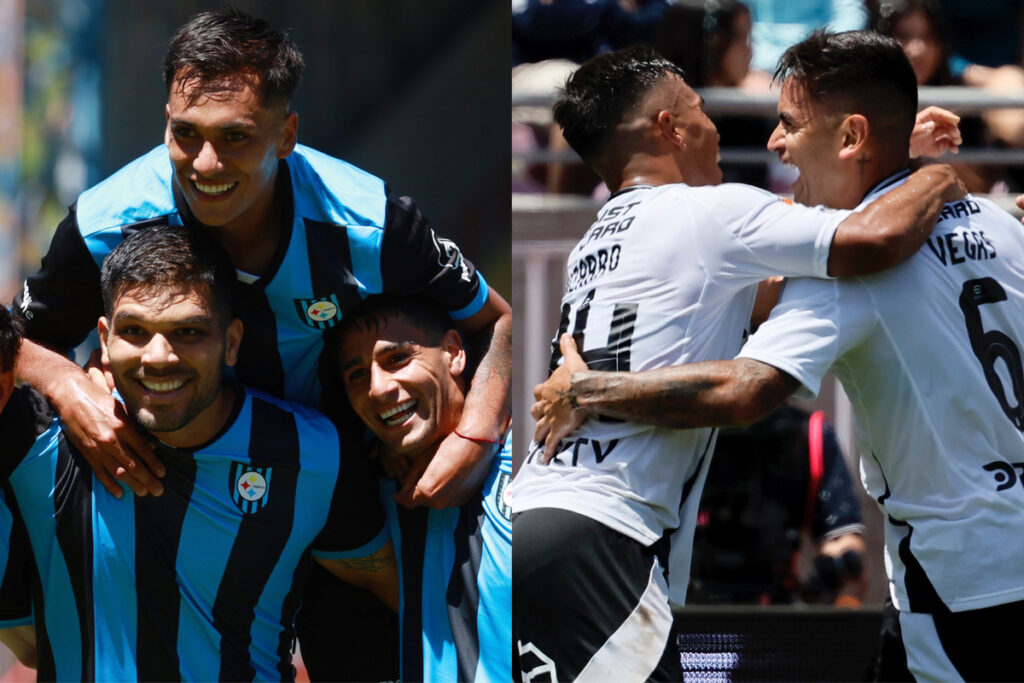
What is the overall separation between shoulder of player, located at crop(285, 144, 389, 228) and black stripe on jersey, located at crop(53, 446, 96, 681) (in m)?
0.84

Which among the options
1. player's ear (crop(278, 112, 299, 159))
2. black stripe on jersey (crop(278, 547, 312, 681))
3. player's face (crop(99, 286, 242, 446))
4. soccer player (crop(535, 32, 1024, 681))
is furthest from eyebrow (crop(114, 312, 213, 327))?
soccer player (crop(535, 32, 1024, 681))

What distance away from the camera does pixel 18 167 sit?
3086 millimetres

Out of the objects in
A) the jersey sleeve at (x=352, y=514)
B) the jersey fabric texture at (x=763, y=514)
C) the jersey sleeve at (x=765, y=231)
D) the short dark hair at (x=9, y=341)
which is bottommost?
the jersey fabric texture at (x=763, y=514)

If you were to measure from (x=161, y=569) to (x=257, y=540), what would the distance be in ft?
0.79

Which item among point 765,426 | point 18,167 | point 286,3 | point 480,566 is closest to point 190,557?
point 480,566

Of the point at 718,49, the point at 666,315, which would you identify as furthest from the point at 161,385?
the point at 718,49

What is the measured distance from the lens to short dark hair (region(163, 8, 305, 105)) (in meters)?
2.88

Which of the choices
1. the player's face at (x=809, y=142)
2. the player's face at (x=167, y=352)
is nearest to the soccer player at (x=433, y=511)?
the player's face at (x=167, y=352)

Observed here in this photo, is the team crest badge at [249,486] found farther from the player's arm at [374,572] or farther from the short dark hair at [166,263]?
the short dark hair at [166,263]

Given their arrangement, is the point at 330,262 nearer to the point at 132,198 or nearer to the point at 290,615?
the point at 132,198

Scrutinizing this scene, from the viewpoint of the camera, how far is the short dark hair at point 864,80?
277 cm

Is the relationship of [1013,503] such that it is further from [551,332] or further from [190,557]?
[190,557]

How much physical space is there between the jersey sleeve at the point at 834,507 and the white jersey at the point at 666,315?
797 mm

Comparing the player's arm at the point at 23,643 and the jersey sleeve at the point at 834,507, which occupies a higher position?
the jersey sleeve at the point at 834,507
